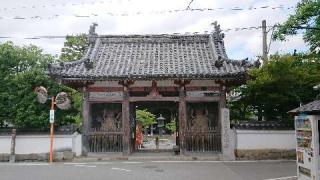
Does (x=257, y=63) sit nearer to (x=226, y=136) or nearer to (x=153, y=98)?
(x=226, y=136)

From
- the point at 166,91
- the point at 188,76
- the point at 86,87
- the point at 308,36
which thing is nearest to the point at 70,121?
the point at 86,87

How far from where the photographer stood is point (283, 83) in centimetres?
2047

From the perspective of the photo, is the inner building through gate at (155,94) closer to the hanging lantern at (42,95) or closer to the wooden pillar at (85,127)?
the wooden pillar at (85,127)

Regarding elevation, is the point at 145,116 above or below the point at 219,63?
below

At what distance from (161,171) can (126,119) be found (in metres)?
5.98

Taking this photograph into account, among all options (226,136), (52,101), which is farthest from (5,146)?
(226,136)

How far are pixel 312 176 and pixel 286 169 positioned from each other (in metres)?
6.09

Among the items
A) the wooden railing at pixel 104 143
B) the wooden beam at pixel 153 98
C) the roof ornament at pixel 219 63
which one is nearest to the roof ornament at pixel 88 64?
the wooden beam at pixel 153 98

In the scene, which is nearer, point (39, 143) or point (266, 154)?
point (266, 154)

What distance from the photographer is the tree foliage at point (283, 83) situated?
65.6 ft

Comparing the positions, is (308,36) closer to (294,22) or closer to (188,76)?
(294,22)

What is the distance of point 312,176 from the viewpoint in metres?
10.7

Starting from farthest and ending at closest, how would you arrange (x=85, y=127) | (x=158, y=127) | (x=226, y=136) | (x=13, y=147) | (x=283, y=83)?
(x=158, y=127) < (x=85, y=127) < (x=13, y=147) < (x=226, y=136) < (x=283, y=83)

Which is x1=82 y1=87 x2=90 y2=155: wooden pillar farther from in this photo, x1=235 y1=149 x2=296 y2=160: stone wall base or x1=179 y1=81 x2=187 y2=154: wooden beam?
x1=235 y1=149 x2=296 y2=160: stone wall base
